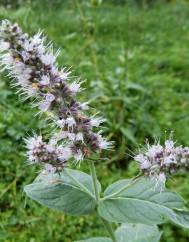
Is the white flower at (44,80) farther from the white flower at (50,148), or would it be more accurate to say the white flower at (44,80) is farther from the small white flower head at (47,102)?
the white flower at (50,148)

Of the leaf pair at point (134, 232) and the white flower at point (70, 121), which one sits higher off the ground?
the white flower at point (70, 121)

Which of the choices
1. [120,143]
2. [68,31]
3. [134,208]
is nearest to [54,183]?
[134,208]

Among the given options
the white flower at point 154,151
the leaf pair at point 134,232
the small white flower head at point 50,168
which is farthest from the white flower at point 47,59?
the leaf pair at point 134,232

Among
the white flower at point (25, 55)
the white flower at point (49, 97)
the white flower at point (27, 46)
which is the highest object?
the white flower at point (27, 46)

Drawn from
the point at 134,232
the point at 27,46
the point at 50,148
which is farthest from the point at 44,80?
the point at 134,232

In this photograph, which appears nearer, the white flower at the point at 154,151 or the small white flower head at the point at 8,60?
the small white flower head at the point at 8,60

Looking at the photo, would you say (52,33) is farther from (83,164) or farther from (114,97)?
(83,164)

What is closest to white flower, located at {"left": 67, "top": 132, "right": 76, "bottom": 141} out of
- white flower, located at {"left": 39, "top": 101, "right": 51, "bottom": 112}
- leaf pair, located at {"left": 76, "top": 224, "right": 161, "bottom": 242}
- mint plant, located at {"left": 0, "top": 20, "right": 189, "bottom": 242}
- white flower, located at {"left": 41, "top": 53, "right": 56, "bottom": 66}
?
mint plant, located at {"left": 0, "top": 20, "right": 189, "bottom": 242}
